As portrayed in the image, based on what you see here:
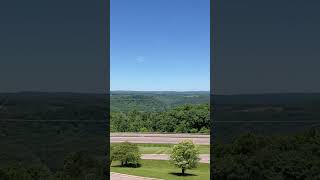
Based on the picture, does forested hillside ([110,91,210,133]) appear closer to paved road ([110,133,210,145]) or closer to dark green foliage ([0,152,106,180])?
paved road ([110,133,210,145])

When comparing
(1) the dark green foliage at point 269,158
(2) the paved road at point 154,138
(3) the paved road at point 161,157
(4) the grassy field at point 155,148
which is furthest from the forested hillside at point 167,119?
(1) the dark green foliage at point 269,158

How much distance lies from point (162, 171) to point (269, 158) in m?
3.39

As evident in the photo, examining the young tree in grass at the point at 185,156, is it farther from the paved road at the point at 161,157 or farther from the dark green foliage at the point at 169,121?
the dark green foliage at the point at 169,121

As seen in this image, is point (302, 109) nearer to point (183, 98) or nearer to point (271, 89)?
point (271, 89)

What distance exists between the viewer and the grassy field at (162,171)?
7473 millimetres

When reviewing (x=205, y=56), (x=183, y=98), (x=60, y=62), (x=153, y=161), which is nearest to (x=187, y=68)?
(x=205, y=56)

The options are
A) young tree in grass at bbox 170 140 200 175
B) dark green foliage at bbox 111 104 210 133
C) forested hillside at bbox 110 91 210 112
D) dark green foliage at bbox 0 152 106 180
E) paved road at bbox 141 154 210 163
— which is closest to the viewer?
dark green foliage at bbox 0 152 106 180

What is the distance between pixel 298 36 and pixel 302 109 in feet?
3.59

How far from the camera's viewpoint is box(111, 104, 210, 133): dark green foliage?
10734mm

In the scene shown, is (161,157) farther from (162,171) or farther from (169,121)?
(169,121)

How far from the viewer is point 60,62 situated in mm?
5449

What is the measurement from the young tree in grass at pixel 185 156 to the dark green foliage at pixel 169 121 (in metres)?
2.46

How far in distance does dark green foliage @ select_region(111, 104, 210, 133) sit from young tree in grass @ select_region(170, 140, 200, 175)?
2.46m

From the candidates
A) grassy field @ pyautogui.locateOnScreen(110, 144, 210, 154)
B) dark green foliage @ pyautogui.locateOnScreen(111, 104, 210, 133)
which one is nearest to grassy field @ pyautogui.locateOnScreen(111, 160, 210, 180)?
grassy field @ pyautogui.locateOnScreen(110, 144, 210, 154)
